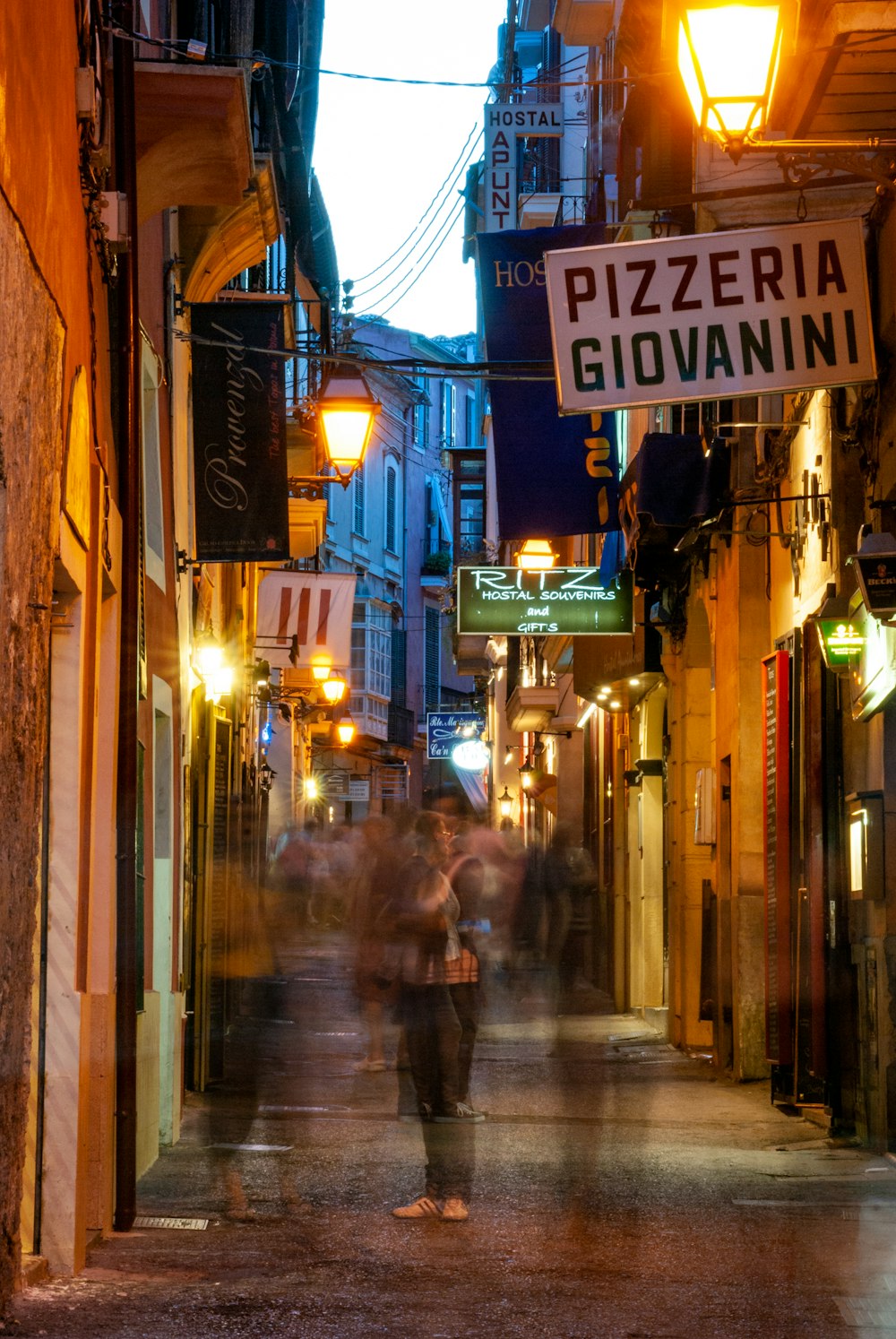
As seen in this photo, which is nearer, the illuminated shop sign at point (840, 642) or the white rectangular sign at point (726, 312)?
the white rectangular sign at point (726, 312)

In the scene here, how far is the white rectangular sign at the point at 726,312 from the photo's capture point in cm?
890

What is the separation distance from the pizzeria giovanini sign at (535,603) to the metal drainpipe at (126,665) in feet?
22.7

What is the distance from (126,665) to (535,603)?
7640mm

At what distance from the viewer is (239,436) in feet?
43.4

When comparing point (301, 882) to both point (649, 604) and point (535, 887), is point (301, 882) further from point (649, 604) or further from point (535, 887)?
point (535, 887)

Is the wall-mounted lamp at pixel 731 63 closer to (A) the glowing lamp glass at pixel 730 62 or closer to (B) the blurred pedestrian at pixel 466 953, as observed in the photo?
(A) the glowing lamp glass at pixel 730 62

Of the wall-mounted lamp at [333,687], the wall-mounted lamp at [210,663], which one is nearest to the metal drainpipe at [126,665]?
the wall-mounted lamp at [210,663]

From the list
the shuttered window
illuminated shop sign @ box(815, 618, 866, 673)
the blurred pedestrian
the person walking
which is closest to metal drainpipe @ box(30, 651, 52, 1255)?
the person walking

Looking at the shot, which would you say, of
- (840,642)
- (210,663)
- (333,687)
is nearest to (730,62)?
(840,642)

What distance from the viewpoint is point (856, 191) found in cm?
1167

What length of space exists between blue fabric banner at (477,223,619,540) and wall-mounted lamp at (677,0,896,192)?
597 cm

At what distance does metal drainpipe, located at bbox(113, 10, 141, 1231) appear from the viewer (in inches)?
326

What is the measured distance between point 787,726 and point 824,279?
381 cm

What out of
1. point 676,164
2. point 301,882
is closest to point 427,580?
point 301,882
